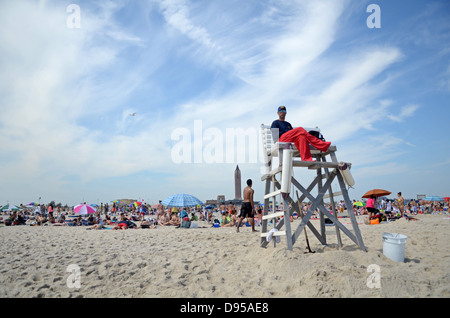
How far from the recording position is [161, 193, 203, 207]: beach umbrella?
51.7 ft

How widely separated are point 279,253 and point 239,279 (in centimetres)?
83

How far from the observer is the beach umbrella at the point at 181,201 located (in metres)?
15.8

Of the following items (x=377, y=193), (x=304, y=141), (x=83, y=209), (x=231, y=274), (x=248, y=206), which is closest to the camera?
(x=231, y=274)

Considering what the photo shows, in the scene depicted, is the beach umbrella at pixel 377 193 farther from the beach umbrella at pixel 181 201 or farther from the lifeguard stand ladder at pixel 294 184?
the lifeguard stand ladder at pixel 294 184

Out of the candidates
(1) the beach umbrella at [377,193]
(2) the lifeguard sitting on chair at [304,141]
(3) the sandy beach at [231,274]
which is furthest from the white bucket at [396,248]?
(1) the beach umbrella at [377,193]

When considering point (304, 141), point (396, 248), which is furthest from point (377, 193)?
point (304, 141)

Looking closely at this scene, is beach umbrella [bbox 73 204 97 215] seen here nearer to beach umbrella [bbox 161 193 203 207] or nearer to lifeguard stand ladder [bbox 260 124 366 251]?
beach umbrella [bbox 161 193 203 207]

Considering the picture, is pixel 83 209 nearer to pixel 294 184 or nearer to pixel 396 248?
pixel 294 184

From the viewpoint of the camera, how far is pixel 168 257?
17.5 feet

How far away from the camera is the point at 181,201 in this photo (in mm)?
15945

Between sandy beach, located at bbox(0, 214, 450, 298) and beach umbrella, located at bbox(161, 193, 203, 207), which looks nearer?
sandy beach, located at bbox(0, 214, 450, 298)

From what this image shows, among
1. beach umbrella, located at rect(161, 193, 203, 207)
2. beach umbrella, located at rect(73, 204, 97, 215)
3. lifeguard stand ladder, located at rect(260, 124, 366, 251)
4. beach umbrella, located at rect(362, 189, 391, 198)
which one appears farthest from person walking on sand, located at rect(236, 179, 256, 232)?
beach umbrella, located at rect(73, 204, 97, 215)
